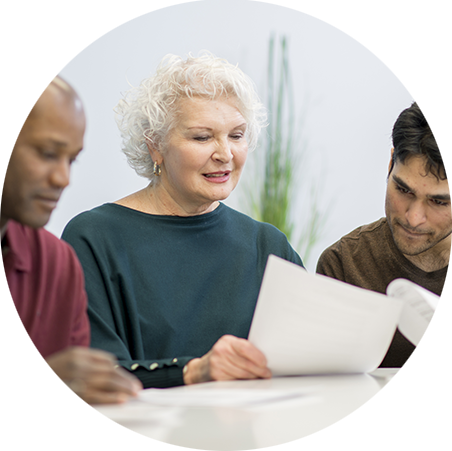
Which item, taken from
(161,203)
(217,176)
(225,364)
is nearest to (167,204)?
(161,203)

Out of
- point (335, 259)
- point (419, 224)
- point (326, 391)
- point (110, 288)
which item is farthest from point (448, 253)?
point (110, 288)

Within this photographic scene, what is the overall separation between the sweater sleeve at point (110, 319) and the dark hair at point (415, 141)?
622 millimetres

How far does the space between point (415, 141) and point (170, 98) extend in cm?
52

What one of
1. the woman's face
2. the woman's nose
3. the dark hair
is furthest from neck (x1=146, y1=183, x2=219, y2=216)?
the dark hair

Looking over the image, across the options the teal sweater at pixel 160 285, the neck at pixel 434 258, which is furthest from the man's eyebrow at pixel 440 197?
the teal sweater at pixel 160 285

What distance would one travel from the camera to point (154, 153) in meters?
1.10

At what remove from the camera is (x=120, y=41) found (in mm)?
1099

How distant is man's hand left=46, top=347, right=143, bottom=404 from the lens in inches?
37.0

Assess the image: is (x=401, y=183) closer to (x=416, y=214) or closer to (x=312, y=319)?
(x=416, y=214)

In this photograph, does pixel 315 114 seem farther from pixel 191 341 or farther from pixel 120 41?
pixel 191 341

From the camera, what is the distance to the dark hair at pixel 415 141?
1.07 m

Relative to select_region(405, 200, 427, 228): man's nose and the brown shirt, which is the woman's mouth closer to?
the brown shirt

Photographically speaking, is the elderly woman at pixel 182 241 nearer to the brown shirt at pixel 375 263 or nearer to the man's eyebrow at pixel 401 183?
the brown shirt at pixel 375 263

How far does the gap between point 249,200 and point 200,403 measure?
1.43ft
